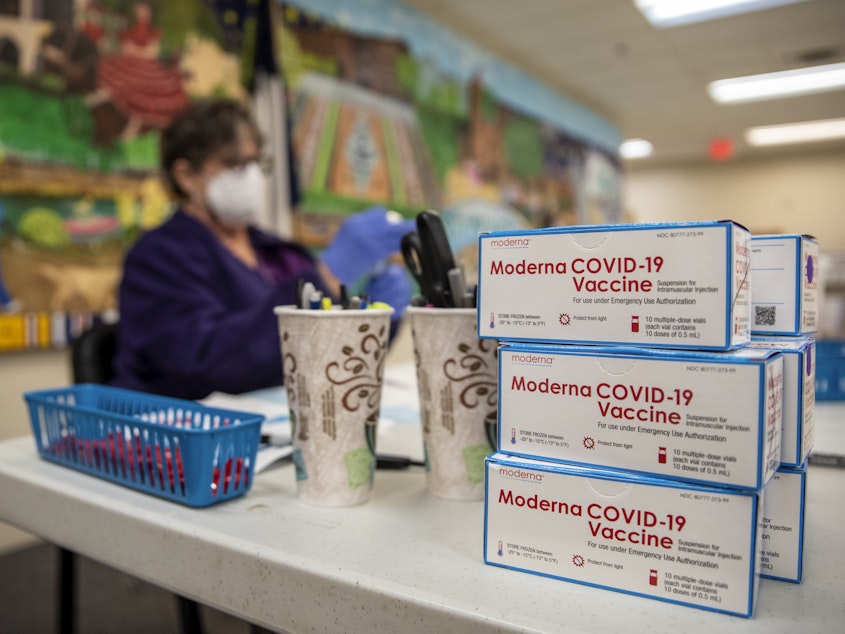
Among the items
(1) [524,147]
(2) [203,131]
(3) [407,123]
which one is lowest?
(2) [203,131]

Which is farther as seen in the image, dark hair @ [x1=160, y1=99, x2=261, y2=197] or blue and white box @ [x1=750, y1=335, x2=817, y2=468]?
dark hair @ [x1=160, y1=99, x2=261, y2=197]

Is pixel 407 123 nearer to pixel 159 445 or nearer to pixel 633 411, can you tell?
pixel 159 445

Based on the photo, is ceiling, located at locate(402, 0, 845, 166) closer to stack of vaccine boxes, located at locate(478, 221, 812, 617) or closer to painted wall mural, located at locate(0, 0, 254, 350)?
painted wall mural, located at locate(0, 0, 254, 350)

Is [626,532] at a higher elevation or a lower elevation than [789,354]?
lower

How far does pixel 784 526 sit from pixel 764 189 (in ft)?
26.0

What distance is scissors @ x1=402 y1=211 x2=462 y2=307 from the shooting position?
0.53 m

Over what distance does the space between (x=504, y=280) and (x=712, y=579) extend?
0.70 feet

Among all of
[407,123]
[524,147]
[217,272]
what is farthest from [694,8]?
[217,272]

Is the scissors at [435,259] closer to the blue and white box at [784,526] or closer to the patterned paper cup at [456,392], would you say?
the patterned paper cup at [456,392]

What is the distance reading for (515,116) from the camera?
402 centimetres

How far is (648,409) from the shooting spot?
367 mm

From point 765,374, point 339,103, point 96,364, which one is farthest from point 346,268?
point 339,103

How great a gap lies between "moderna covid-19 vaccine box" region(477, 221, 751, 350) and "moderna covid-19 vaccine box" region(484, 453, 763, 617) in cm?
9

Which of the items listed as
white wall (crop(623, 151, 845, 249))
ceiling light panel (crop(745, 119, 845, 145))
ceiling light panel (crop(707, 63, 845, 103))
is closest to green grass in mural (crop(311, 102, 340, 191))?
ceiling light panel (crop(707, 63, 845, 103))
